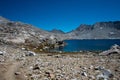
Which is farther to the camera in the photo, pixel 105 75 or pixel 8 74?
pixel 8 74

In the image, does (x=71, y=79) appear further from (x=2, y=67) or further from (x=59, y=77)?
(x=2, y=67)

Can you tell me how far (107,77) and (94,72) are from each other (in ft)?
6.93

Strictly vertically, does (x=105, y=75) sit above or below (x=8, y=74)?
below

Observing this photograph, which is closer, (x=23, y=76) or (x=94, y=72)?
(x=23, y=76)

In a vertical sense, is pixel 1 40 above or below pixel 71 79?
above

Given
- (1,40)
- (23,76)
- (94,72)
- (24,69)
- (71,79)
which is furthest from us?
(1,40)

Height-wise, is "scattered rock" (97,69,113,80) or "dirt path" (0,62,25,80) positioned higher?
"dirt path" (0,62,25,80)

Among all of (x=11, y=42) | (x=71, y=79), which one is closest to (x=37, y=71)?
(x=71, y=79)

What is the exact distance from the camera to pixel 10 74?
20.2 meters

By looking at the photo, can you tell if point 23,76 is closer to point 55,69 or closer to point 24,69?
point 24,69

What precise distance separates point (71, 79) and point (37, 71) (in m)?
5.01

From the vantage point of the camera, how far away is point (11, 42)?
74.2 m

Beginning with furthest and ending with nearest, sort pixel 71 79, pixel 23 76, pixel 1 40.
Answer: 1. pixel 1 40
2. pixel 23 76
3. pixel 71 79

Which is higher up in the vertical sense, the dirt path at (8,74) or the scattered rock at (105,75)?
the dirt path at (8,74)
